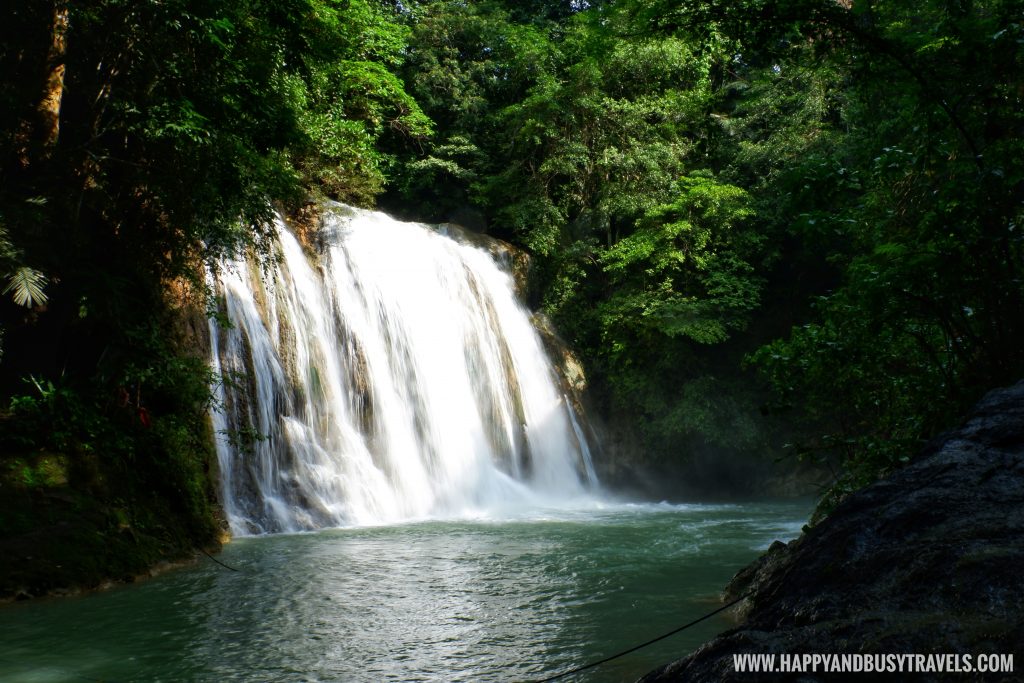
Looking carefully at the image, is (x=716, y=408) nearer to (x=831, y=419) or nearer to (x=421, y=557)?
(x=831, y=419)

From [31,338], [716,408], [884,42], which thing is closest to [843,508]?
[884,42]

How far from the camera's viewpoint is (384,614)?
19.1ft

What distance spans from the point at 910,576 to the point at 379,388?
12721 millimetres

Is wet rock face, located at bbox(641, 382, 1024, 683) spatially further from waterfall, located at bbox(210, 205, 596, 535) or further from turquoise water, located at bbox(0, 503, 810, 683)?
waterfall, located at bbox(210, 205, 596, 535)

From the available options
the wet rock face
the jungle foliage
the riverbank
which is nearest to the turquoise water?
the riverbank

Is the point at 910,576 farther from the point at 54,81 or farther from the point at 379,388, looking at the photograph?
the point at 379,388

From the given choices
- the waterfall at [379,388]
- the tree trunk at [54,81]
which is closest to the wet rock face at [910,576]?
the waterfall at [379,388]

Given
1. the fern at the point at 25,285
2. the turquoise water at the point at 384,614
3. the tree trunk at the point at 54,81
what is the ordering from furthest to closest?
1. the tree trunk at the point at 54,81
2. the fern at the point at 25,285
3. the turquoise water at the point at 384,614

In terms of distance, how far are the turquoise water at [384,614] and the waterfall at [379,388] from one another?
6.10 feet

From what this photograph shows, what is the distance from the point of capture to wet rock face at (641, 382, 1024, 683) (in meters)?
1.64

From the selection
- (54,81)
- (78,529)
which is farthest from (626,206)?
(78,529)

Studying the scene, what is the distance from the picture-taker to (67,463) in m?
7.45

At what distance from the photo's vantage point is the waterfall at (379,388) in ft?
36.6

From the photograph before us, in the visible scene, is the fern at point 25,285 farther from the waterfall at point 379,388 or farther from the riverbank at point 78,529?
the waterfall at point 379,388
